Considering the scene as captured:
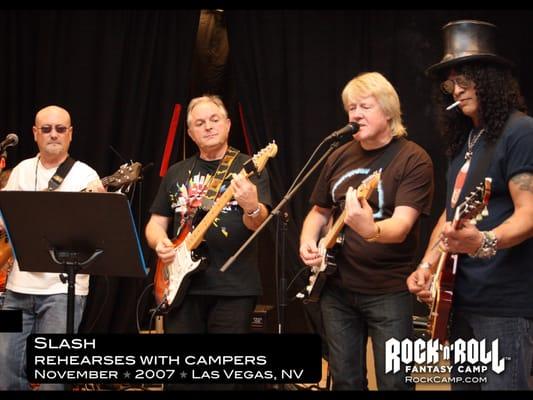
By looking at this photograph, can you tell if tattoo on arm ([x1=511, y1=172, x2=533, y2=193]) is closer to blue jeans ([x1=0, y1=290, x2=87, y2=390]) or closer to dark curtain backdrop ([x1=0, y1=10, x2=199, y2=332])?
blue jeans ([x1=0, y1=290, x2=87, y2=390])

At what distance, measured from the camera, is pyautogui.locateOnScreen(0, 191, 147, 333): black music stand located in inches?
137

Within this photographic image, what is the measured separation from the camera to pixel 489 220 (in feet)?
9.61

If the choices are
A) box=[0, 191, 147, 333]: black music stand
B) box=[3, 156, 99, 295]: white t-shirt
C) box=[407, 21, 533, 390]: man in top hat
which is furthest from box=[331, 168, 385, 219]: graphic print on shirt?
box=[3, 156, 99, 295]: white t-shirt

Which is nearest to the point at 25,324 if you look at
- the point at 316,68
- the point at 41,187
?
the point at 41,187

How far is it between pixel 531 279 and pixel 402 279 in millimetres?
675

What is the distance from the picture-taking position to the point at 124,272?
368 centimetres

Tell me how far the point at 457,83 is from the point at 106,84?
12.6 feet

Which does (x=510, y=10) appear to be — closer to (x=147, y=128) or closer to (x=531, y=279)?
(x=147, y=128)

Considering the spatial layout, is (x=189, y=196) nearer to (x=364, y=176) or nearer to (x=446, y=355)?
(x=364, y=176)

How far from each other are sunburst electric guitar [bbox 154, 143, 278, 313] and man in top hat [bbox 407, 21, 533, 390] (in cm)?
107

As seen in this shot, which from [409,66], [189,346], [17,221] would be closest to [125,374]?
[189,346]

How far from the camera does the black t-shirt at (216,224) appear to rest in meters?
3.83

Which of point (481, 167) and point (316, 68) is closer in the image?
point (481, 167)
